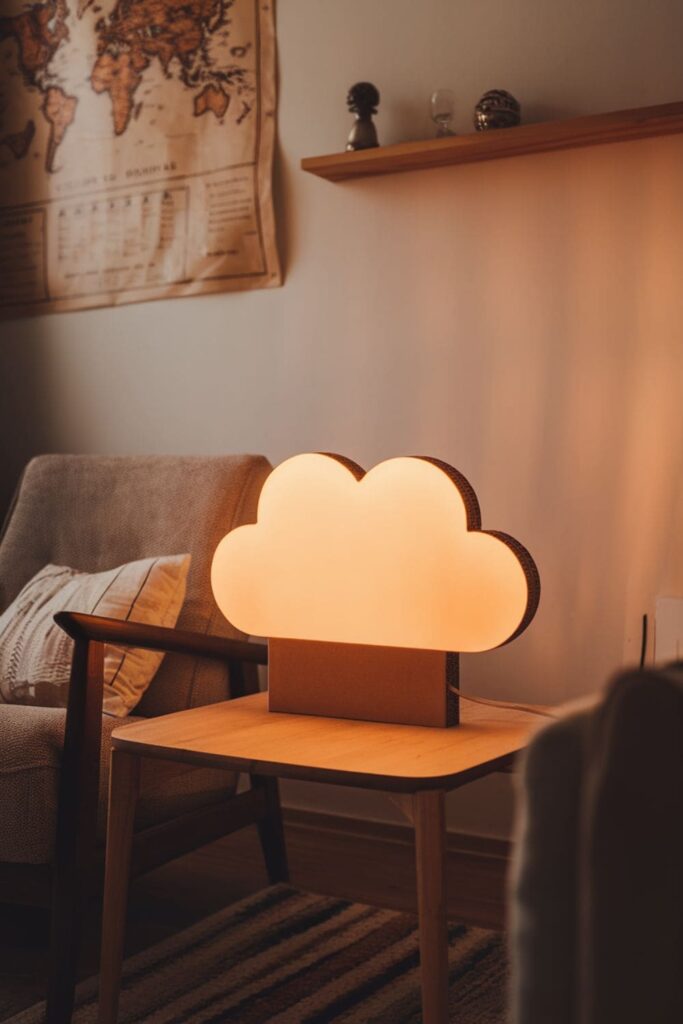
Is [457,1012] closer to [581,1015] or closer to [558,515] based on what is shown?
[558,515]

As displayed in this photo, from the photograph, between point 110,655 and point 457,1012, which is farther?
point 110,655

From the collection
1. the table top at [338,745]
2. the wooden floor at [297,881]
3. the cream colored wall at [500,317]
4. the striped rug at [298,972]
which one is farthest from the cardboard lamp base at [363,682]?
the cream colored wall at [500,317]

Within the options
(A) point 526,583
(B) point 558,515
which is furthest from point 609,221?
(A) point 526,583

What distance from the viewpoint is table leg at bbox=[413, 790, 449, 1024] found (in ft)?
4.01

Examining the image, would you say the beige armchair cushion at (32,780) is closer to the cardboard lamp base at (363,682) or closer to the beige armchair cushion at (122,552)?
the beige armchair cushion at (122,552)

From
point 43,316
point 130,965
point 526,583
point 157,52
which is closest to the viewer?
point 526,583

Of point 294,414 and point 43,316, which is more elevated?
point 43,316

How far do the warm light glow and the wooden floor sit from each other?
655 mm

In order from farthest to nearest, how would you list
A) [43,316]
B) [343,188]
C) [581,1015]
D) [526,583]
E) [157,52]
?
[43,316] < [157,52] < [343,188] < [526,583] < [581,1015]

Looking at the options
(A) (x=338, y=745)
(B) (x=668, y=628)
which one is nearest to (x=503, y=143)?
(B) (x=668, y=628)

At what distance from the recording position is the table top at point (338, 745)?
1249mm

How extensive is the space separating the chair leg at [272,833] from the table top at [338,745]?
1.46 ft

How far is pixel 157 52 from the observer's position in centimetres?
254

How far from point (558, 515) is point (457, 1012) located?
930 mm
